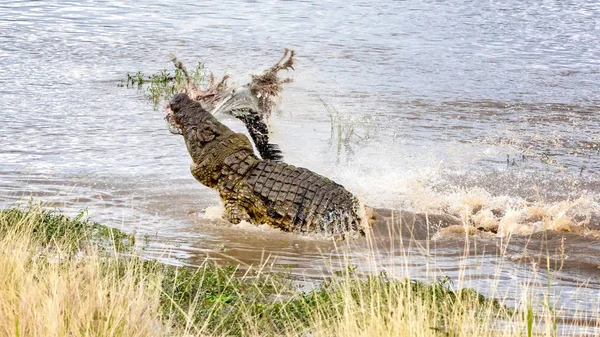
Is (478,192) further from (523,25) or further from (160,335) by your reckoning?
(523,25)

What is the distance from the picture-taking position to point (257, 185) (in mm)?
8016

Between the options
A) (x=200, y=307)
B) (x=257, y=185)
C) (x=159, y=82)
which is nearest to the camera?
(x=200, y=307)

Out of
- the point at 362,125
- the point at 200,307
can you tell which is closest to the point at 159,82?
the point at 362,125

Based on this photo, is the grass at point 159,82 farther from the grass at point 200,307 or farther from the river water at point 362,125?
the grass at point 200,307

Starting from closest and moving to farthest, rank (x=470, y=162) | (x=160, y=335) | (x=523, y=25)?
(x=160, y=335) < (x=470, y=162) < (x=523, y=25)

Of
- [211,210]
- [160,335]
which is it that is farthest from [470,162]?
[160,335]

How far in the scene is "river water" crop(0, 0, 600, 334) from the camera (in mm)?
7391

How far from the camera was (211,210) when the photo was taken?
8383mm

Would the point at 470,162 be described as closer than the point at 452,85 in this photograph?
A: Yes

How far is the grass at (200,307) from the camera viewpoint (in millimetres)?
4289

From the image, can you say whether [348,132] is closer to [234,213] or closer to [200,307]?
[234,213]

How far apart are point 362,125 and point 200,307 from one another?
7.37 meters

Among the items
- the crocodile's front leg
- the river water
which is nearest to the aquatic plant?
the river water

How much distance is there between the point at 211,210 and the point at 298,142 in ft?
10.5
